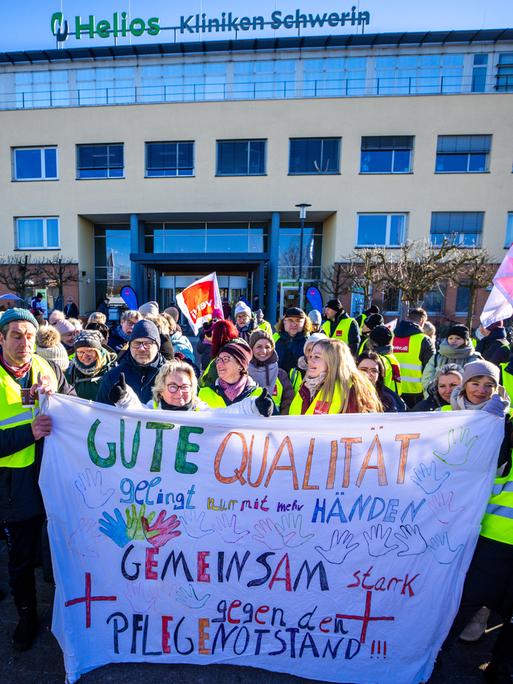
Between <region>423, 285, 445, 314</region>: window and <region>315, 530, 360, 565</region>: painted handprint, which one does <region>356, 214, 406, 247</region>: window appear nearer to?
<region>423, 285, 445, 314</region>: window

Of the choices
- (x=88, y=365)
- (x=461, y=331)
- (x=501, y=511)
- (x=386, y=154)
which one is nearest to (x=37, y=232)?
(x=386, y=154)

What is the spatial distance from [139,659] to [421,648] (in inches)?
64.5

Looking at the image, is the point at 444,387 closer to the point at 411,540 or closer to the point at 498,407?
the point at 498,407

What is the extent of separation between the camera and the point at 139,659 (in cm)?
225

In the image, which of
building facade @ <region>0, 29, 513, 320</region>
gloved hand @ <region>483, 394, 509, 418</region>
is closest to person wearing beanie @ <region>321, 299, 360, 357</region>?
gloved hand @ <region>483, 394, 509, 418</region>

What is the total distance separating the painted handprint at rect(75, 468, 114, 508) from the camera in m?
2.24

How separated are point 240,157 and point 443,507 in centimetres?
2197

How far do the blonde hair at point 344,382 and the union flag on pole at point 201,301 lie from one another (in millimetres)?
4081

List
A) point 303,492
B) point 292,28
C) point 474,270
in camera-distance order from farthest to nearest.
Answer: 1. point 292,28
2. point 474,270
3. point 303,492

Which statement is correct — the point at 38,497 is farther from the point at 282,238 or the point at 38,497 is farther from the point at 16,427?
the point at 282,238

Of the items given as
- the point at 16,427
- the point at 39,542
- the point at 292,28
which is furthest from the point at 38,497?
the point at 292,28

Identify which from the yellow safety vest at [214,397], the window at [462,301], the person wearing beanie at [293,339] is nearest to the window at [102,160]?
the window at [462,301]

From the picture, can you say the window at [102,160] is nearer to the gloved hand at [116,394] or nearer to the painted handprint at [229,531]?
the gloved hand at [116,394]

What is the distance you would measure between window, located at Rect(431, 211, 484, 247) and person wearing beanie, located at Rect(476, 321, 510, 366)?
56.2 ft
